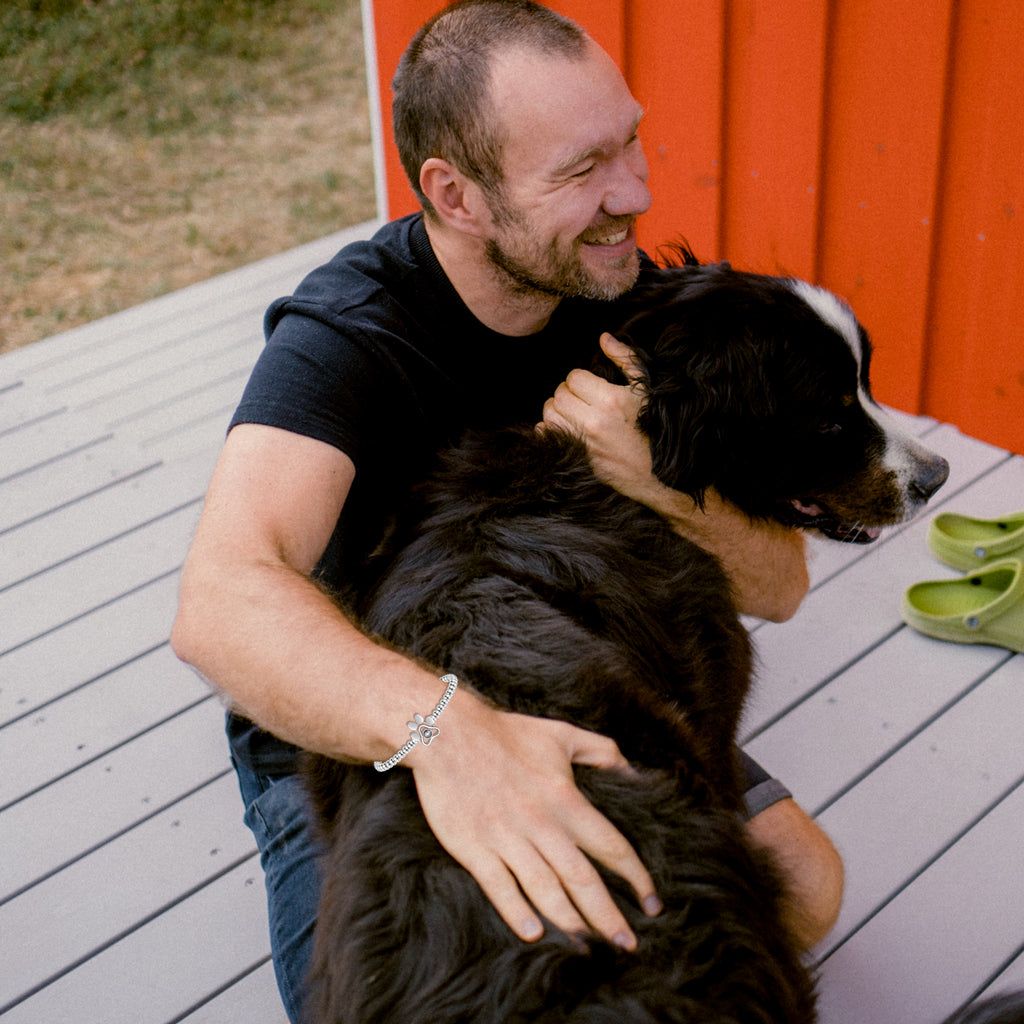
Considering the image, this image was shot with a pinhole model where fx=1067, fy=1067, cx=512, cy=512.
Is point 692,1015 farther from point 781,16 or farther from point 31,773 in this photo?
point 781,16

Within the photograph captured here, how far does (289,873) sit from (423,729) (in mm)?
558

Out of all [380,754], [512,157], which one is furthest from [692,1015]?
[512,157]

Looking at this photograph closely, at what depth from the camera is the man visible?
4.32 feet

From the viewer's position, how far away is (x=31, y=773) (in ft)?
7.34

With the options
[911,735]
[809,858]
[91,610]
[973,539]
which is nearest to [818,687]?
[911,735]

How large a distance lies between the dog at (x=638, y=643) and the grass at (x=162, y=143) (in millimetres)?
4305

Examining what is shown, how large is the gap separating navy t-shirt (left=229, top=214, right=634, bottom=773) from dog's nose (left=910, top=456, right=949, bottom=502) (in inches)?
21.6

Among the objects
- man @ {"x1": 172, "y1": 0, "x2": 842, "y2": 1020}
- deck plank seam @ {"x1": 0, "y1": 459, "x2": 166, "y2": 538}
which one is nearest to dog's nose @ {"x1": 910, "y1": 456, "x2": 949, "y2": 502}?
man @ {"x1": 172, "y1": 0, "x2": 842, "y2": 1020}

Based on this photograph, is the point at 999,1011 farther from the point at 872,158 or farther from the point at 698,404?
the point at 872,158

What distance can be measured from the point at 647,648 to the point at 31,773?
1.53 metres

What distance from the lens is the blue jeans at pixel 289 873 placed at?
4.71 ft

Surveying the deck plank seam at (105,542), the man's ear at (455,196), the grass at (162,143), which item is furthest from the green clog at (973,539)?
the grass at (162,143)

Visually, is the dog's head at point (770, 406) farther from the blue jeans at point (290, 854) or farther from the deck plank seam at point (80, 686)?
the deck plank seam at point (80, 686)

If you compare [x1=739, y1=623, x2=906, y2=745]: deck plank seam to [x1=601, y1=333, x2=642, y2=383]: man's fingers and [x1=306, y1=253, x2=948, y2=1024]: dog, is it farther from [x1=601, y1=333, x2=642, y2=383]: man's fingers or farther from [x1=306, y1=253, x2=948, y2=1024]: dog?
[x1=601, y1=333, x2=642, y2=383]: man's fingers
